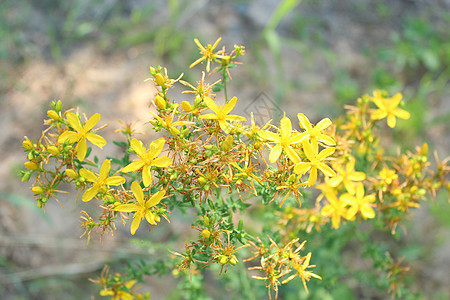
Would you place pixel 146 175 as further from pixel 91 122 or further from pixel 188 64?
pixel 188 64

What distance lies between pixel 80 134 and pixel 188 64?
9.92 ft

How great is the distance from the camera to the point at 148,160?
76.1 inches

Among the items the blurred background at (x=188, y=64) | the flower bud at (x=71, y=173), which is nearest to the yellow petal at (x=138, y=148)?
the flower bud at (x=71, y=173)

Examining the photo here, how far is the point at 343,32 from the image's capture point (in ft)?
16.8

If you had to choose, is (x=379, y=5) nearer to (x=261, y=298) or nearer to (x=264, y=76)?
(x=264, y=76)

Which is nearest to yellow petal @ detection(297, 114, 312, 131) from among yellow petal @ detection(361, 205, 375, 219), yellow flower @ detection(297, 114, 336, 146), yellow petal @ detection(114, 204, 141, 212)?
yellow flower @ detection(297, 114, 336, 146)

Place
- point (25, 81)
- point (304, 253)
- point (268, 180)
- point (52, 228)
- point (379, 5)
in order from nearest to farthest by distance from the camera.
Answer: point (268, 180) → point (304, 253) → point (52, 228) → point (25, 81) → point (379, 5)

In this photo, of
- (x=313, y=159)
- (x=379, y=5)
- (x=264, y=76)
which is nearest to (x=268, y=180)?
(x=313, y=159)

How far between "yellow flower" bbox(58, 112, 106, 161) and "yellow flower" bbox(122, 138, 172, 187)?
0.29 m

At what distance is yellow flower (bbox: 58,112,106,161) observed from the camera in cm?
202

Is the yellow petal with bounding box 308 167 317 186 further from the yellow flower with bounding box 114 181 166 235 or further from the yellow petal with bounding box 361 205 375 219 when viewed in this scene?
the yellow flower with bounding box 114 181 166 235

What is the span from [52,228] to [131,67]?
7.58 feet

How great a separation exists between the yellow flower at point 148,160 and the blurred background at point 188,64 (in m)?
2.25

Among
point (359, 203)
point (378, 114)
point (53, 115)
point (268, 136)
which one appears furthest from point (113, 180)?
point (378, 114)
